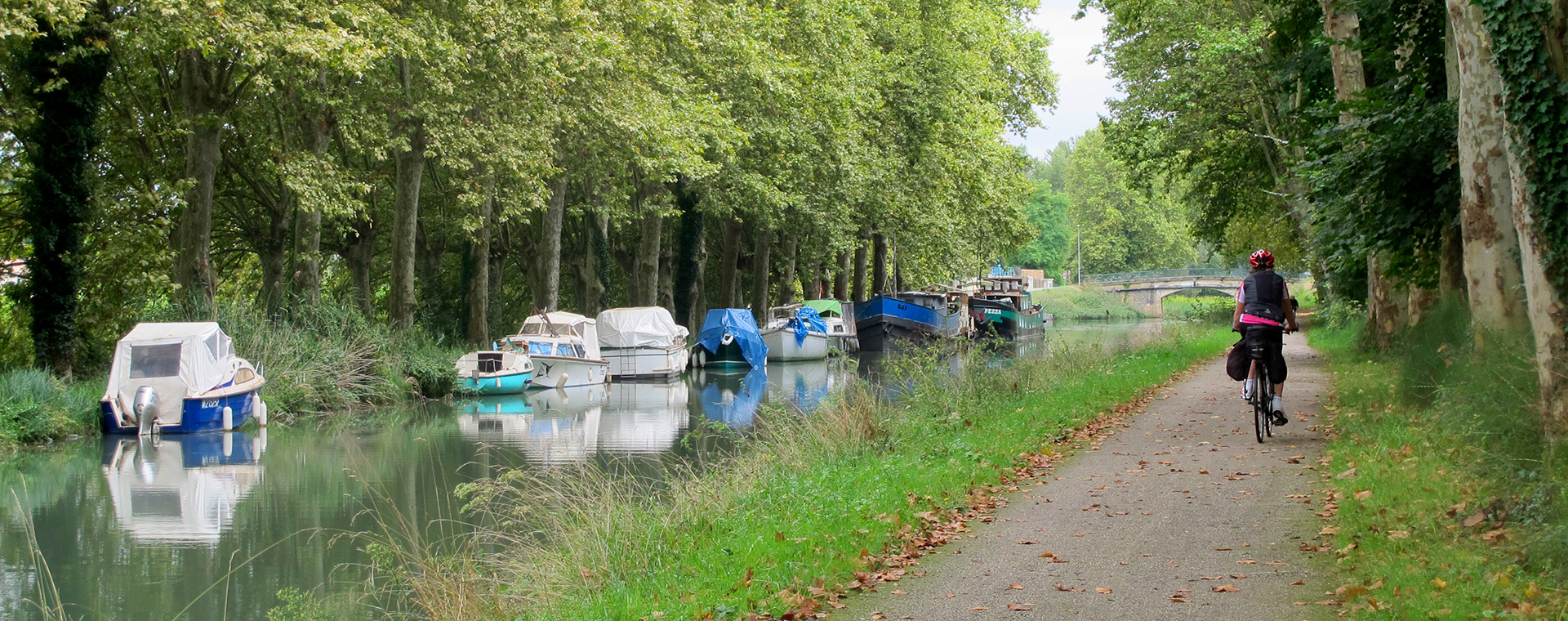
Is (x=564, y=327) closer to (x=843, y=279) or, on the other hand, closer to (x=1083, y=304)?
(x=843, y=279)

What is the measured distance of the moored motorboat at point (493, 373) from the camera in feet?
97.0

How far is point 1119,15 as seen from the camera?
23781mm

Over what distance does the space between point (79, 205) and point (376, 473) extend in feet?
37.0

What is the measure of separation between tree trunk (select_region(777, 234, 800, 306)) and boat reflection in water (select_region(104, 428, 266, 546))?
27695 mm

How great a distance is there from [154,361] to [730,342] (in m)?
20.8

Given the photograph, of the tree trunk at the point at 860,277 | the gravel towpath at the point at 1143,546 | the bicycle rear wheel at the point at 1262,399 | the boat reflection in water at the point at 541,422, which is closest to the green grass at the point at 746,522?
the gravel towpath at the point at 1143,546

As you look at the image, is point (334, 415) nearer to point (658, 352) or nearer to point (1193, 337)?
point (658, 352)

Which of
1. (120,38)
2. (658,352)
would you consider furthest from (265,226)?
(120,38)

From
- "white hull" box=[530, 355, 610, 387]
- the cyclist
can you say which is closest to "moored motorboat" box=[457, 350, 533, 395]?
"white hull" box=[530, 355, 610, 387]

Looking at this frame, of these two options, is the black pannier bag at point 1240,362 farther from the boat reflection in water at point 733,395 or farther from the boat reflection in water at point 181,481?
the boat reflection in water at point 181,481

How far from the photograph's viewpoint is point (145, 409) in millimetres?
21344

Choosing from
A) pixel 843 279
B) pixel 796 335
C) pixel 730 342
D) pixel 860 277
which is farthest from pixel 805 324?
pixel 860 277

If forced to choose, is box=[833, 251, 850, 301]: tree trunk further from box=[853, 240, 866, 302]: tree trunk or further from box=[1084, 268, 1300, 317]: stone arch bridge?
box=[1084, 268, 1300, 317]: stone arch bridge

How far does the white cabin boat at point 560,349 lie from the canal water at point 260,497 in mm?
5147
